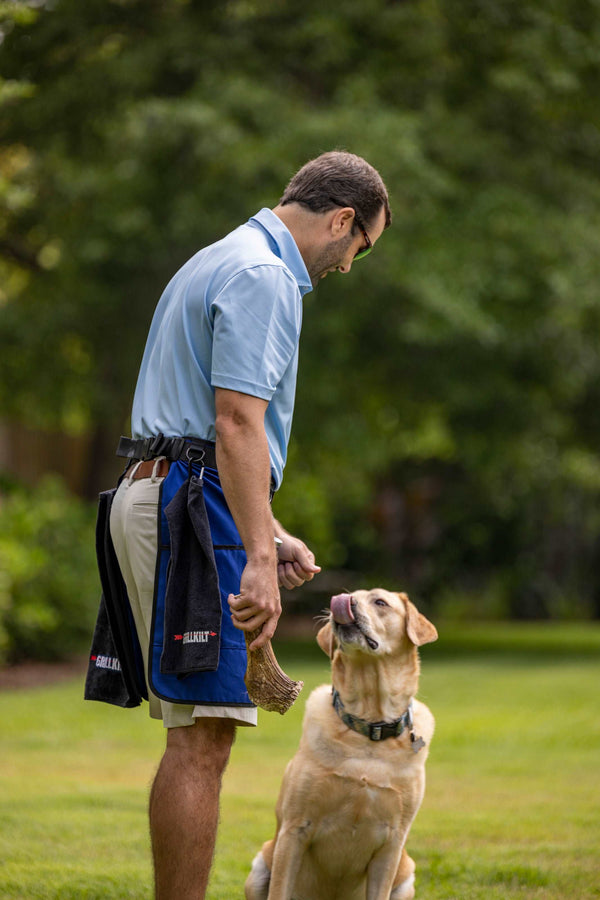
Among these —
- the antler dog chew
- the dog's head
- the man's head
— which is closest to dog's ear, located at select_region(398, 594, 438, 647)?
the dog's head

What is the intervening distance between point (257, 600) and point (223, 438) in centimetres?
44

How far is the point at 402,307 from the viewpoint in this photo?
12.7 m

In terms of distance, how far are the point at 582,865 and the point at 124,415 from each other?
1040 centimetres

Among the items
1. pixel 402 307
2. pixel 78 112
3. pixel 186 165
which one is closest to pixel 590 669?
pixel 402 307

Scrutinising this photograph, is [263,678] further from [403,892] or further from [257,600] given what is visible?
[403,892]

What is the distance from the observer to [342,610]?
4.33m

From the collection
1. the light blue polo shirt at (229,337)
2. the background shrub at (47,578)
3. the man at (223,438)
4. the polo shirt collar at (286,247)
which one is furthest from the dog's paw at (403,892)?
the background shrub at (47,578)

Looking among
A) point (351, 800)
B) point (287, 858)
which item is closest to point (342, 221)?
point (351, 800)

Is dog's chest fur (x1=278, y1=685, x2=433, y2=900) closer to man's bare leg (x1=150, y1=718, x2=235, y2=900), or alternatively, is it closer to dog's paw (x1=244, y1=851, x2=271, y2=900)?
dog's paw (x1=244, y1=851, x2=271, y2=900)

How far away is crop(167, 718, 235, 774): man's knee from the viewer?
312 centimetres

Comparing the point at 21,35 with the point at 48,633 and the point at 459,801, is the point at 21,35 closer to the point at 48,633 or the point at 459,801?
the point at 48,633

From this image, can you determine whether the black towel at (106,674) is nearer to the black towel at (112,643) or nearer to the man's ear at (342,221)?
the black towel at (112,643)

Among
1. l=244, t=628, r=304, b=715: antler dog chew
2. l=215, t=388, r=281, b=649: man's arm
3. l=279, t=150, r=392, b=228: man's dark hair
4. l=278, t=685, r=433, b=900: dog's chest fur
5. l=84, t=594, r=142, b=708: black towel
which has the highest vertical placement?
l=279, t=150, r=392, b=228: man's dark hair

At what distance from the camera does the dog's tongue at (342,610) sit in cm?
433
